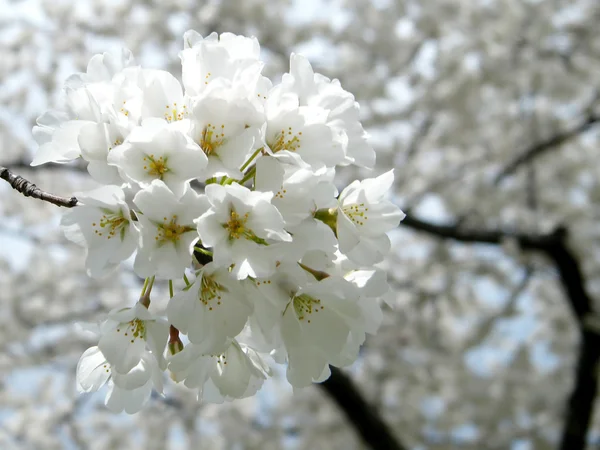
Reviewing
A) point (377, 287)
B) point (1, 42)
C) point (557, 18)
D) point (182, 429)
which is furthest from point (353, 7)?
point (377, 287)

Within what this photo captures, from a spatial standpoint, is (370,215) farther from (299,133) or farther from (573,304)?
(573,304)

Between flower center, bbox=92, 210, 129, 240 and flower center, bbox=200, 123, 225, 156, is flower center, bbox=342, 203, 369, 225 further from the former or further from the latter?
flower center, bbox=92, 210, 129, 240

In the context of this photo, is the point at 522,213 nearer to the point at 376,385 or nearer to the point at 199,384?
the point at 376,385

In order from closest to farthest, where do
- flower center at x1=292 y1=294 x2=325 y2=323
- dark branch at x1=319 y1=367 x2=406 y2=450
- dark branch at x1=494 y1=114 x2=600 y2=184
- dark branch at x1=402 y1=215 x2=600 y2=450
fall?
flower center at x1=292 y1=294 x2=325 y2=323 → dark branch at x1=319 y1=367 x2=406 y2=450 → dark branch at x1=402 y1=215 x2=600 y2=450 → dark branch at x1=494 y1=114 x2=600 y2=184

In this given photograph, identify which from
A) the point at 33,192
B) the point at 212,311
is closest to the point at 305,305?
the point at 212,311

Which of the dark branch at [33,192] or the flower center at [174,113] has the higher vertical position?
the flower center at [174,113]

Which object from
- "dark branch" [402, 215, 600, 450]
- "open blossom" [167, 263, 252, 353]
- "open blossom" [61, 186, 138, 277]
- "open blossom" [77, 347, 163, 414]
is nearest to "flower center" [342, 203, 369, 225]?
"open blossom" [167, 263, 252, 353]

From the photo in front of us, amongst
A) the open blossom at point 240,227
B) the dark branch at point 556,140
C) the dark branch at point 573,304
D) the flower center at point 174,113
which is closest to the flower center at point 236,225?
the open blossom at point 240,227

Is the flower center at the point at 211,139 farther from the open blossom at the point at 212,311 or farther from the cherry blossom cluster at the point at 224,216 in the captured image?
the open blossom at the point at 212,311
